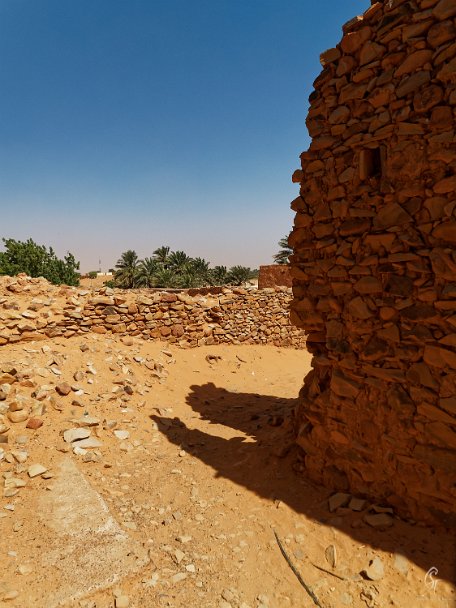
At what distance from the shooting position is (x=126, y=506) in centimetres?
358

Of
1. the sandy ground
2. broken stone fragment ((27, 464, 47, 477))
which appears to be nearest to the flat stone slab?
the sandy ground

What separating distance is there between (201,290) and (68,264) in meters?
12.4

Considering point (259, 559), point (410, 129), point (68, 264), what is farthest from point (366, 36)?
point (68, 264)

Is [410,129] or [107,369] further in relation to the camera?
[107,369]

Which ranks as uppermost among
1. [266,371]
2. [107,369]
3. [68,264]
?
[68,264]

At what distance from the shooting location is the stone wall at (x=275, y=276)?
18.2 meters

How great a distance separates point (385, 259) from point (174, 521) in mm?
3119

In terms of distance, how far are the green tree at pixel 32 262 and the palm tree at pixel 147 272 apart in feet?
25.5

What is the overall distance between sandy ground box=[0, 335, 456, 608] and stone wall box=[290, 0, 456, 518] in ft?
1.64

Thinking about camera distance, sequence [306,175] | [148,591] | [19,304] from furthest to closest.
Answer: [19,304], [306,175], [148,591]

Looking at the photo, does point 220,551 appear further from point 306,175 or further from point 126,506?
point 306,175

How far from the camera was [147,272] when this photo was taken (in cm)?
3259

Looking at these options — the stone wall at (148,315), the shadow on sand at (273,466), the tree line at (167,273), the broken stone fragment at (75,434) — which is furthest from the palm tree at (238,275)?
the broken stone fragment at (75,434)

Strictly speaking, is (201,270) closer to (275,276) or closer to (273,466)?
(275,276)
